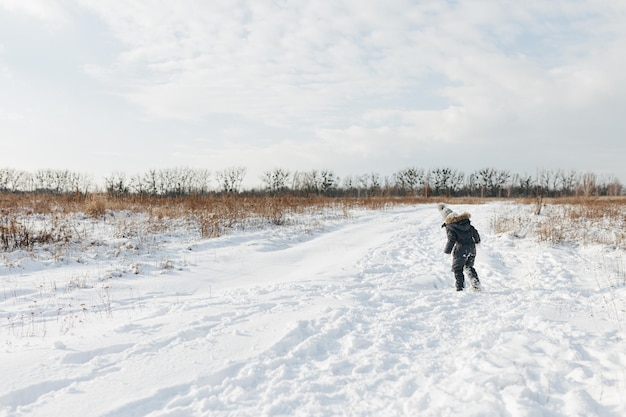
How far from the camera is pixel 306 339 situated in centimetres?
385

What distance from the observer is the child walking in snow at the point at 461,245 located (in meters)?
6.20

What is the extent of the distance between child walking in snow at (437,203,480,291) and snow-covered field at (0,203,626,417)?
36 cm

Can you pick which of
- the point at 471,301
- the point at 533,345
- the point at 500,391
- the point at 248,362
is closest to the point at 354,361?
the point at 248,362

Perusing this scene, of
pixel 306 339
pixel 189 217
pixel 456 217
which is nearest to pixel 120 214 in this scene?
pixel 189 217

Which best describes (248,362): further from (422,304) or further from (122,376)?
(422,304)

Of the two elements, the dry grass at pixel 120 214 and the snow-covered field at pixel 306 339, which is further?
the dry grass at pixel 120 214

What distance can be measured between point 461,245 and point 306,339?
3738 millimetres

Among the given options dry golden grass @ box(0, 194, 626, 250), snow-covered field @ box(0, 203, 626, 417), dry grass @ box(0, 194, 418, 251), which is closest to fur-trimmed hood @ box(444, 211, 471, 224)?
snow-covered field @ box(0, 203, 626, 417)

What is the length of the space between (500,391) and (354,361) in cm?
123

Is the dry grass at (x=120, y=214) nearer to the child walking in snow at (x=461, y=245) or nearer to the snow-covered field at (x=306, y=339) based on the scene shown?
the snow-covered field at (x=306, y=339)

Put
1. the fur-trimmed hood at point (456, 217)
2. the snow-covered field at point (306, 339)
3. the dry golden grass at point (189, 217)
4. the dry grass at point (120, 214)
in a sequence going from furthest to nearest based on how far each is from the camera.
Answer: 1. the dry golden grass at point (189, 217)
2. the dry grass at point (120, 214)
3. the fur-trimmed hood at point (456, 217)
4. the snow-covered field at point (306, 339)

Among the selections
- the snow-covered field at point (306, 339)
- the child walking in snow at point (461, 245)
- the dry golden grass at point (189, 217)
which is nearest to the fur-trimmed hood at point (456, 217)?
the child walking in snow at point (461, 245)

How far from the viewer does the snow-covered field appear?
271 cm

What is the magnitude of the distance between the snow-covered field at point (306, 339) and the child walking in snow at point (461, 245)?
1.18 feet
